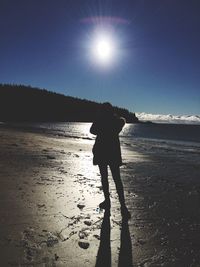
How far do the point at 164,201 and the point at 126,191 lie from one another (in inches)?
52.9

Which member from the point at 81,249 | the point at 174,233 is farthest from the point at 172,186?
the point at 81,249

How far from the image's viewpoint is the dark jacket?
625 centimetres

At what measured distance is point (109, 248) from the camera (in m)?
4.29

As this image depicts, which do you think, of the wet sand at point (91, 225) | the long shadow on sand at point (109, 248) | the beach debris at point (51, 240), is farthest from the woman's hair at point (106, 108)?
the beach debris at point (51, 240)

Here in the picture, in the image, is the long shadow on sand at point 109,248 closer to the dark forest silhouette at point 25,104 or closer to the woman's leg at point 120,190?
the woman's leg at point 120,190

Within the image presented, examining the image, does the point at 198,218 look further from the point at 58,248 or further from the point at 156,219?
the point at 58,248

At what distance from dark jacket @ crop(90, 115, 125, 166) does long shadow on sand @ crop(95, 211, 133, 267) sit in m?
1.46

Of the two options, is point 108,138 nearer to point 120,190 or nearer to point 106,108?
point 106,108

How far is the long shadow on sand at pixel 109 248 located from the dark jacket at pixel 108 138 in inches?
57.6

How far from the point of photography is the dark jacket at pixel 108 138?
6254 millimetres

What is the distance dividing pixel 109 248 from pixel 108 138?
2.60 m

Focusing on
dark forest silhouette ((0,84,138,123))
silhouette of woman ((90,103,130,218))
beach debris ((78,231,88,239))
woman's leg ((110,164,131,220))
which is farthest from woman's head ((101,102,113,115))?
dark forest silhouette ((0,84,138,123))

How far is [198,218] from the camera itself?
5844 mm

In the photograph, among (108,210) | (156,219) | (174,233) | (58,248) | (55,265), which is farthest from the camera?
(108,210)
